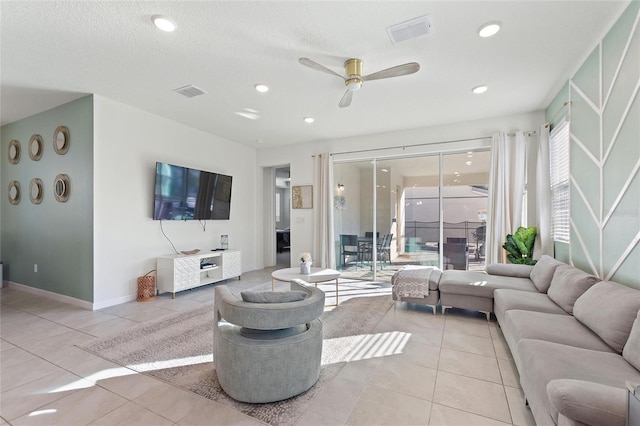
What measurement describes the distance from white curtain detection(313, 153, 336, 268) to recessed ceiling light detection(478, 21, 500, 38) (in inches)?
145

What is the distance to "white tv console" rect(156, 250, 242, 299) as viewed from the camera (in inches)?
174

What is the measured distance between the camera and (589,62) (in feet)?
9.40

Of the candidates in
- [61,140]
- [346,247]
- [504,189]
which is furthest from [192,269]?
[504,189]

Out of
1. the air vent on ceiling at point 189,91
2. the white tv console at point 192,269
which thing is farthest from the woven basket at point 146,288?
the air vent on ceiling at point 189,91

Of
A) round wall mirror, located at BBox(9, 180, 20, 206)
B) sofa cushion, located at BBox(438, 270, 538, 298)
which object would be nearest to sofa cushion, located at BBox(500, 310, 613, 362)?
sofa cushion, located at BBox(438, 270, 538, 298)

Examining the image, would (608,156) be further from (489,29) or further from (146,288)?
(146,288)

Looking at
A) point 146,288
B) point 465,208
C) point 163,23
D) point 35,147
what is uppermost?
point 163,23

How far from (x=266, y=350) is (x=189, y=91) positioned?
3.37m

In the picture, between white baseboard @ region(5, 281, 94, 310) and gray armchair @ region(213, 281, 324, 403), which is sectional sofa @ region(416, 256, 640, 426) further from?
white baseboard @ region(5, 281, 94, 310)

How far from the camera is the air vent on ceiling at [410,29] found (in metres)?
2.37

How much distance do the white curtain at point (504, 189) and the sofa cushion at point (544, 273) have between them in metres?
1.16

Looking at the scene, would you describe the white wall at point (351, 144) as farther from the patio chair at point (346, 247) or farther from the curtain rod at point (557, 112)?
the patio chair at point (346, 247)

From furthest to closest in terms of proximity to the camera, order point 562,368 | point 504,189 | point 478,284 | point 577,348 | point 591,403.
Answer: point 504,189, point 478,284, point 577,348, point 562,368, point 591,403

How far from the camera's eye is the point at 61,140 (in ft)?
13.7
